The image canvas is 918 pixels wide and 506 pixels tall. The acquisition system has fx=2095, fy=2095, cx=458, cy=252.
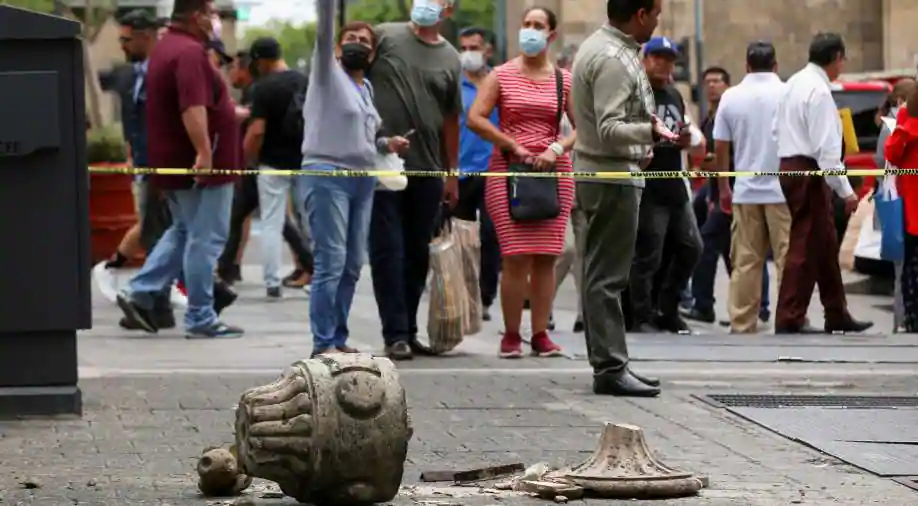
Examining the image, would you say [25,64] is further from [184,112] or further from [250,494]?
[184,112]

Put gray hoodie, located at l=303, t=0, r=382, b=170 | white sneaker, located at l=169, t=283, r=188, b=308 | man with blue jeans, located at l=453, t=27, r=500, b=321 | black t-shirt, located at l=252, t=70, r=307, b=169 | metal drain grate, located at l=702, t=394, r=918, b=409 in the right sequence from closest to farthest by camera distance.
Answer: metal drain grate, located at l=702, t=394, r=918, b=409
gray hoodie, located at l=303, t=0, r=382, b=170
man with blue jeans, located at l=453, t=27, r=500, b=321
white sneaker, located at l=169, t=283, r=188, b=308
black t-shirt, located at l=252, t=70, r=307, b=169

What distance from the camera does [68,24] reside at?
8.23m

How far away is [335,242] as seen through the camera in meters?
10.6

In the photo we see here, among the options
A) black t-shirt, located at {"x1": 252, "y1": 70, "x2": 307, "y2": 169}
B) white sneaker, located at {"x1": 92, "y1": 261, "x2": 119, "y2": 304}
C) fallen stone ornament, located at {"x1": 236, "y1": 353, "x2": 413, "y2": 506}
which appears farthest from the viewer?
white sneaker, located at {"x1": 92, "y1": 261, "x2": 119, "y2": 304}

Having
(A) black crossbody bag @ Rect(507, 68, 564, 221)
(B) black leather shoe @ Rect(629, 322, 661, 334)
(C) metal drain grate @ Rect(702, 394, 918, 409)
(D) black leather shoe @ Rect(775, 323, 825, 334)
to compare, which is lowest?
(D) black leather shoe @ Rect(775, 323, 825, 334)

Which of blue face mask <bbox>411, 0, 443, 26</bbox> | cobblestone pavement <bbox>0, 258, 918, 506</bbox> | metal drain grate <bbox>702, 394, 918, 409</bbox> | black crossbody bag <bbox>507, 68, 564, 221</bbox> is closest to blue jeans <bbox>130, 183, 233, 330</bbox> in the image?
cobblestone pavement <bbox>0, 258, 918, 506</bbox>

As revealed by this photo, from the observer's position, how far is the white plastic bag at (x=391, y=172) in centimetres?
1072

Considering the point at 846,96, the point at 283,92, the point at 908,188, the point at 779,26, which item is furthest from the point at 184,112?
the point at 779,26

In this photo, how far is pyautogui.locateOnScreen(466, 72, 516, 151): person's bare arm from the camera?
10.9 metres

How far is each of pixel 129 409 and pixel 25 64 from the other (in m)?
1.47

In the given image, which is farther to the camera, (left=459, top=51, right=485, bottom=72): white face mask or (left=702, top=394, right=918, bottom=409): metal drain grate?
(left=459, top=51, right=485, bottom=72): white face mask

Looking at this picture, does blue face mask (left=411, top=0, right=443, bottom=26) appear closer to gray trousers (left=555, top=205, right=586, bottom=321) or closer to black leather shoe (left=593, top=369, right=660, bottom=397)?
Result: gray trousers (left=555, top=205, right=586, bottom=321)

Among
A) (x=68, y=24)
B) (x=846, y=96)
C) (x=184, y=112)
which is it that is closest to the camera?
(x=68, y=24)

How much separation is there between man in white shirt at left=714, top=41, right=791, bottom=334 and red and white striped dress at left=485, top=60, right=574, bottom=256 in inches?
98.9
